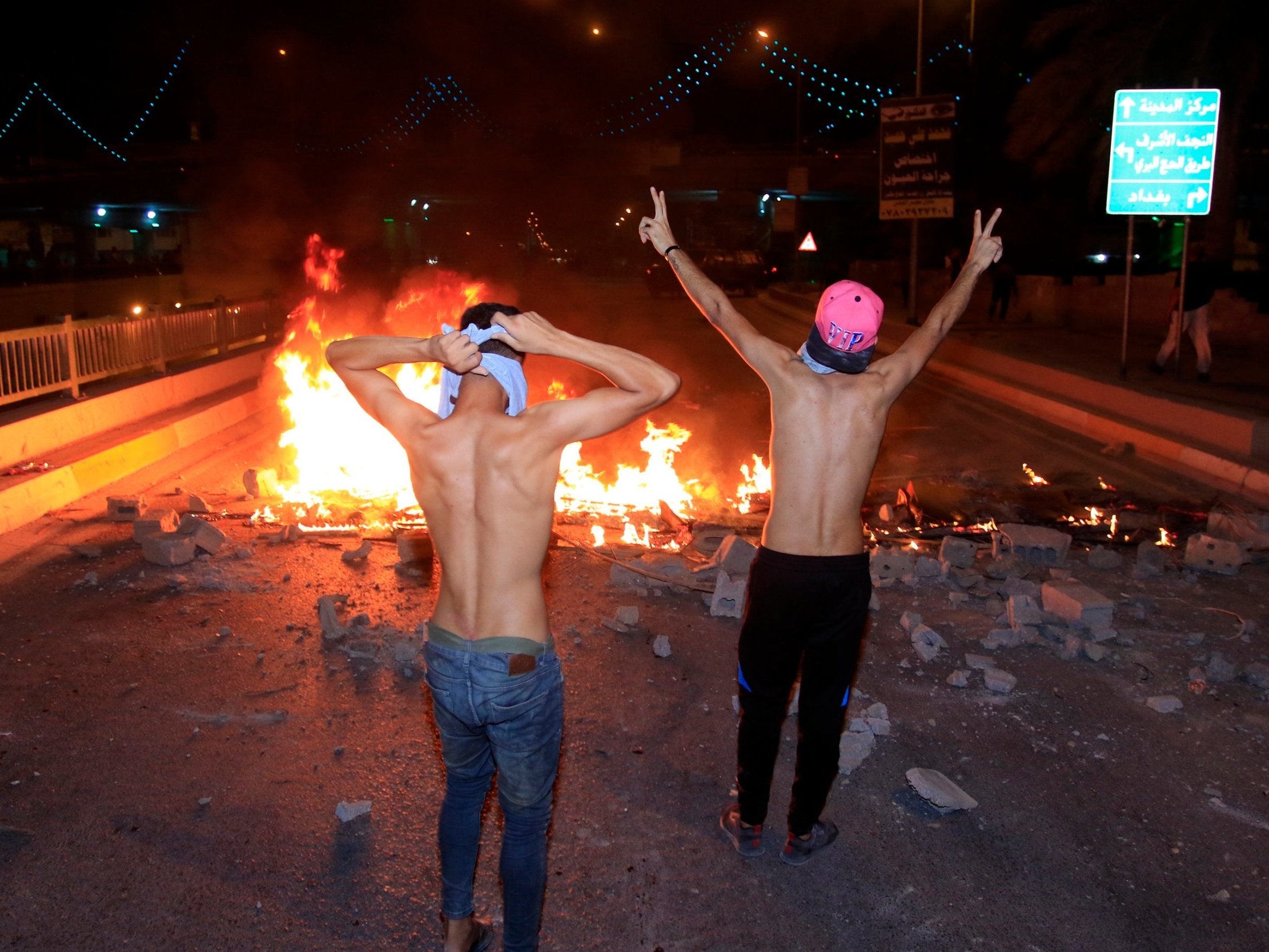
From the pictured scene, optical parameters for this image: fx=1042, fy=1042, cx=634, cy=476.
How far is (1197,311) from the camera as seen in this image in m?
13.2

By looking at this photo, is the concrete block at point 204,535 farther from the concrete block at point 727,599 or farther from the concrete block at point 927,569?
the concrete block at point 927,569

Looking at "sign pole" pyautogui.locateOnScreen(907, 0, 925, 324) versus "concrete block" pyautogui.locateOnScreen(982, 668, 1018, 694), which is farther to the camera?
"sign pole" pyautogui.locateOnScreen(907, 0, 925, 324)

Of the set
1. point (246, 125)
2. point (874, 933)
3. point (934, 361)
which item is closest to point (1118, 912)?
point (874, 933)

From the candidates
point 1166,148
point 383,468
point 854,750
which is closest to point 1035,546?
point 854,750

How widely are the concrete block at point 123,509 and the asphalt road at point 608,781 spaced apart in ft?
3.23

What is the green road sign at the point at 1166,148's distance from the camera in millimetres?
11484

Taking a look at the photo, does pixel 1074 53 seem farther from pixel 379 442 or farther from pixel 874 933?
pixel 874 933

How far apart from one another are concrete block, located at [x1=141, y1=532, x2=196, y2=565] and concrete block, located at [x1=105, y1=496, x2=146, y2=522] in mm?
1110

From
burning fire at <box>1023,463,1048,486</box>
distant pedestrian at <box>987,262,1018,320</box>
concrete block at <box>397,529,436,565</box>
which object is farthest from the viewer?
distant pedestrian at <box>987,262,1018,320</box>

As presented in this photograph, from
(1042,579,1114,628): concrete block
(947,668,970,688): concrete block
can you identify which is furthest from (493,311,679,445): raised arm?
(1042,579,1114,628): concrete block

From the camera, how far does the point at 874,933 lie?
10.3ft

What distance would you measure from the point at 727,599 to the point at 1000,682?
5.07ft

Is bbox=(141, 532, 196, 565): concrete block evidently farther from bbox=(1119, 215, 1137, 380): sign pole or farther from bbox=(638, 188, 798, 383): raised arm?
bbox=(1119, 215, 1137, 380): sign pole

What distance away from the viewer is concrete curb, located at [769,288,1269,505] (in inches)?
349
